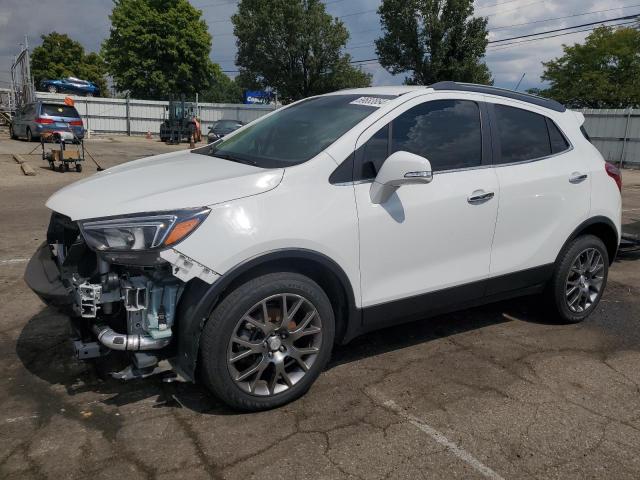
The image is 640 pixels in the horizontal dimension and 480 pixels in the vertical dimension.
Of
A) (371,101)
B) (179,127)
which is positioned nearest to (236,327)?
(371,101)

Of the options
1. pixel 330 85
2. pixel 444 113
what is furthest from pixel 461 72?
pixel 444 113

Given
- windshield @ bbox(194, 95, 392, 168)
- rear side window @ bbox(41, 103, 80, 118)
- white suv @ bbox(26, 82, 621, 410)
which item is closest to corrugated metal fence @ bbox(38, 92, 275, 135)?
rear side window @ bbox(41, 103, 80, 118)

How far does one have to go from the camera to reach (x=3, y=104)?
3797 centimetres

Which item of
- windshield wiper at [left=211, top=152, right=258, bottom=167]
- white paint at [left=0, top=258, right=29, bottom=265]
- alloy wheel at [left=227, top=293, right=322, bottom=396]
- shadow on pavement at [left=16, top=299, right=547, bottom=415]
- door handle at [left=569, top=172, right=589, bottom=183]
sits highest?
windshield wiper at [left=211, top=152, right=258, bottom=167]

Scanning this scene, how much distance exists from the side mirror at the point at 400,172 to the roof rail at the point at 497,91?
0.86 meters

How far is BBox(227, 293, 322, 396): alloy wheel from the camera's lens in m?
2.98

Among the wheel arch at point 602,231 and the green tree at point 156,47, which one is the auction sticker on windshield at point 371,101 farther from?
the green tree at point 156,47

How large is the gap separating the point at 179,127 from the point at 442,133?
2752 centimetres

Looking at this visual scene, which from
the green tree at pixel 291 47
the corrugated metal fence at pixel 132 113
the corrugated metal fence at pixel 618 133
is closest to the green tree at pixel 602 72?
the green tree at pixel 291 47

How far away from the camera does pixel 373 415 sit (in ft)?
10.3

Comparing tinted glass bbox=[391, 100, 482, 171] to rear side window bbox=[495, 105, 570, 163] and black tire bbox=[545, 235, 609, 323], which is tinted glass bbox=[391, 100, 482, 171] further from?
black tire bbox=[545, 235, 609, 323]

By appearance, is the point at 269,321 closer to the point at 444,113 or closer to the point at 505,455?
the point at 505,455

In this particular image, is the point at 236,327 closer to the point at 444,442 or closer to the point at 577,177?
the point at 444,442

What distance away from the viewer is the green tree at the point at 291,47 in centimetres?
4103
